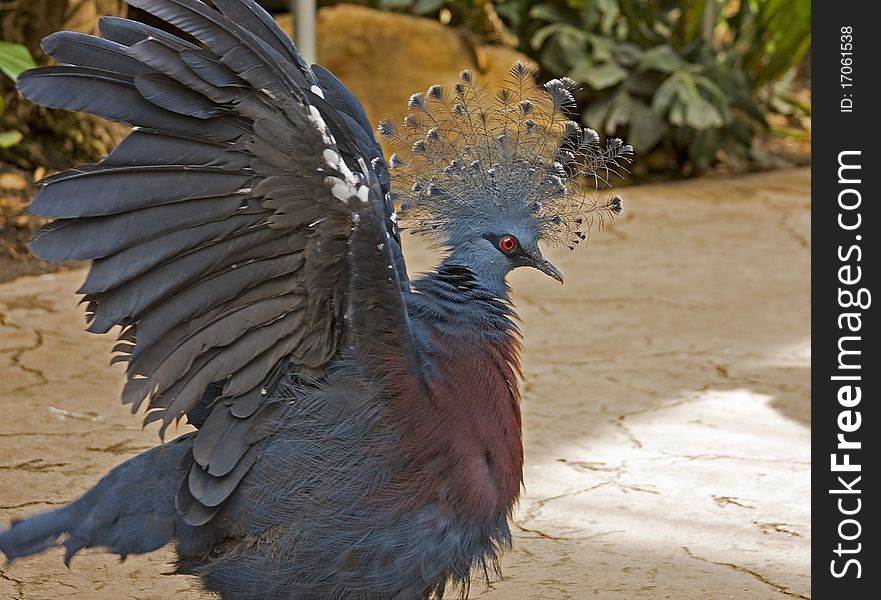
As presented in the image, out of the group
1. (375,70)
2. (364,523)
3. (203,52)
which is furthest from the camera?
(375,70)

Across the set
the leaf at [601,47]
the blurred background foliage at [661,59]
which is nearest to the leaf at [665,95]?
the blurred background foliage at [661,59]

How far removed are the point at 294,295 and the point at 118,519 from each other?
0.61 metres

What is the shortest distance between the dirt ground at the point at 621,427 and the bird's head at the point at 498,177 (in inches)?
35.2

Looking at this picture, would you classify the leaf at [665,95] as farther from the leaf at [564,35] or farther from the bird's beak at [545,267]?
the bird's beak at [545,267]

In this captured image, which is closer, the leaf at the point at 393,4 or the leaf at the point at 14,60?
the leaf at the point at 14,60

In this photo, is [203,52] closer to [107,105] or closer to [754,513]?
[107,105]

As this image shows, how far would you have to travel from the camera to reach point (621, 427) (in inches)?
151

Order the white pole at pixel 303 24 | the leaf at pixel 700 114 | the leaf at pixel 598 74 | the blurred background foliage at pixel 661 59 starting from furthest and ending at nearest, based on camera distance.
Answer: 1. the blurred background foliage at pixel 661 59
2. the leaf at pixel 598 74
3. the leaf at pixel 700 114
4. the white pole at pixel 303 24

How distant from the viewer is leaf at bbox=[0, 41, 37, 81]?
4309mm

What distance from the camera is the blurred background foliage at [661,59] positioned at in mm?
7207

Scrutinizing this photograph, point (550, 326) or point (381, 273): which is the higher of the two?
point (381, 273)

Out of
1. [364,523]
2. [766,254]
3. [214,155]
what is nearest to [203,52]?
[214,155]

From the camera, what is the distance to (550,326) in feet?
15.9

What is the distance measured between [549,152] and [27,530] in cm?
131
